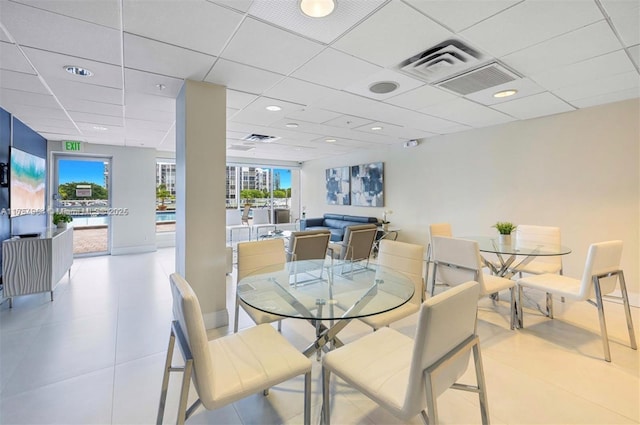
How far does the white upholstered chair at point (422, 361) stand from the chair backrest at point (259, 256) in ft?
4.43

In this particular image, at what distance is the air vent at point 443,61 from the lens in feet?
7.30

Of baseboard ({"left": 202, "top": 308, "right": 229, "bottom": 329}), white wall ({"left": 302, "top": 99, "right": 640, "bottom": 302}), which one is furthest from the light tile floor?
white wall ({"left": 302, "top": 99, "right": 640, "bottom": 302})

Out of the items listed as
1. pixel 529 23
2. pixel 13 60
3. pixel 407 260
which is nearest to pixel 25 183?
pixel 13 60

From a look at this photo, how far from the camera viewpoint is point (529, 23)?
1906mm

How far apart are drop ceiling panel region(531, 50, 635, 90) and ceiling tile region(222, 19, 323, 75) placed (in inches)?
87.9

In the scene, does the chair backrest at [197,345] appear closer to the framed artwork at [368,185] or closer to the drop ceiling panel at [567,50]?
the drop ceiling panel at [567,50]

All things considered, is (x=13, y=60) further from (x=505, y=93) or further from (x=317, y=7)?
(x=505, y=93)

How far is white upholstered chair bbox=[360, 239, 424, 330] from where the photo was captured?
2309 mm

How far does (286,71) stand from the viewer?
2.62 meters

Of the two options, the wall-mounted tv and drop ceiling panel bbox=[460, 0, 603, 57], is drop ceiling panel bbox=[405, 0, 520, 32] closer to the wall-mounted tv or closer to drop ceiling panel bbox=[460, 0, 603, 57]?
drop ceiling panel bbox=[460, 0, 603, 57]

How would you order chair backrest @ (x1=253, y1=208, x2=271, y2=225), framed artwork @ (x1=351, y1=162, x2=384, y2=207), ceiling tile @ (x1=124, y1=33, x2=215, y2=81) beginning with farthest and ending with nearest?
chair backrest @ (x1=253, y1=208, x2=271, y2=225)
framed artwork @ (x1=351, y1=162, x2=384, y2=207)
ceiling tile @ (x1=124, y1=33, x2=215, y2=81)

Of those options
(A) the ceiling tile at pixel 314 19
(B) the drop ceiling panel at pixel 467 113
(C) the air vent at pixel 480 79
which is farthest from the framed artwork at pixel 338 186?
(A) the ceiling tile at pixel 314 19

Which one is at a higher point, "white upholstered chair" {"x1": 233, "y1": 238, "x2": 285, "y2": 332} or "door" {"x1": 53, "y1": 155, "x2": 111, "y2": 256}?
"door" {"x1": 53, "y1": 155, "x2": 111, "y2": 256}

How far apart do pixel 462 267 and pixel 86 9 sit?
3.49 metres
